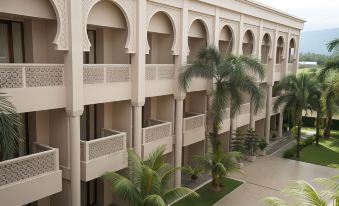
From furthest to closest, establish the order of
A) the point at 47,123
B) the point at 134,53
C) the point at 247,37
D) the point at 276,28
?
the point at 276,28 < the point at 247,37 < the point at 134,53 < the point at 47,123

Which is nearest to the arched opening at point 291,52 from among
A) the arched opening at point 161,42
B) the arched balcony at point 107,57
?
the arched opening at point 161,42

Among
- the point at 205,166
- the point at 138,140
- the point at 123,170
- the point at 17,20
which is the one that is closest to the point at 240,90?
the point at 205,166

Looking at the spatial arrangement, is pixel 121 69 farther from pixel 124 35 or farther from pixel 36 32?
pixel 36 32

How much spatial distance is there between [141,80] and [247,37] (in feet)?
35.0

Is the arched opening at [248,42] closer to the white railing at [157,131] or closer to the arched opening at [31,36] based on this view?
the white railing at [157,131]

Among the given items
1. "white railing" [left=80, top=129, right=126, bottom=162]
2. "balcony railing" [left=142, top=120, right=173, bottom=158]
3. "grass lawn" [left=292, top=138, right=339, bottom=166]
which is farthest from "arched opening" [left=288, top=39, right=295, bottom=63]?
"white railing" [left=80, top=129, right=126, bottom=162]

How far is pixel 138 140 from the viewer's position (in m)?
12.9

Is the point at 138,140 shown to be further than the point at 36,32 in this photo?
Yes

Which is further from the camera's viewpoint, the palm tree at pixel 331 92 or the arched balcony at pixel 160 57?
the palm tree at pixel 331 92

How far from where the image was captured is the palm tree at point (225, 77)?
13.9m

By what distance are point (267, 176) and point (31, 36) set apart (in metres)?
13.6

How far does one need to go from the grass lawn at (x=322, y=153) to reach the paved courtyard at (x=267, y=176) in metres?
1.19

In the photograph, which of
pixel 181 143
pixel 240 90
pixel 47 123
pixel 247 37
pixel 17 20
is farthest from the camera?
pixel 247 37

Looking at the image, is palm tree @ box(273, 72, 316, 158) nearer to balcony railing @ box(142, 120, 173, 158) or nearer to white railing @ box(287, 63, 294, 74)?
white railing @ box(287, 63, 294, 74)
